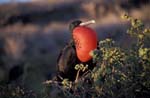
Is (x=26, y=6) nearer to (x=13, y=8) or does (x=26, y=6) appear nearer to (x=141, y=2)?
(x=13, y=8)

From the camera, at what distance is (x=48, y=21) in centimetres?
1875

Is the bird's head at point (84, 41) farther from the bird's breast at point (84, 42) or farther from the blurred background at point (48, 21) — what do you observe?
the blurred background at point (48, 21)

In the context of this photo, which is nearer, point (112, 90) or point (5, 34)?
point (112, 90)

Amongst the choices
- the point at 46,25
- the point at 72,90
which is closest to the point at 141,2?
the point at 46,25

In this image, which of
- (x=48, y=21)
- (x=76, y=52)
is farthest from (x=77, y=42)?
(x=48, y=21)

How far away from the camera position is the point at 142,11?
1702 cm

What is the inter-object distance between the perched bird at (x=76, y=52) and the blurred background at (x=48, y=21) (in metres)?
7.40

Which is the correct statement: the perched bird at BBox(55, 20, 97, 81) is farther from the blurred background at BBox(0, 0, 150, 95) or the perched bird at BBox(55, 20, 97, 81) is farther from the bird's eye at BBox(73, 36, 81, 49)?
the blurred background at BBox(0, 0, 150, 95)

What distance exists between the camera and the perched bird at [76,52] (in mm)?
5355

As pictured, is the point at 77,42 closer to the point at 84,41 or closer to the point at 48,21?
the point at 84,41

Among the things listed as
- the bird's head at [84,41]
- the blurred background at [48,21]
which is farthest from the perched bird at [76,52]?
the blurred background at [48,21]

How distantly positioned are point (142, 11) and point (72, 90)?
13153mm

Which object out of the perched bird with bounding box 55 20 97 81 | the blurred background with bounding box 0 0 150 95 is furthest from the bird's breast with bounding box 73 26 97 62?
the blurred background with bounding box 0 0 150 95

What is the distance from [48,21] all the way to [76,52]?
521 inches
